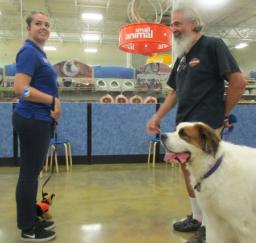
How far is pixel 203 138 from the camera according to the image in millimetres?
1940

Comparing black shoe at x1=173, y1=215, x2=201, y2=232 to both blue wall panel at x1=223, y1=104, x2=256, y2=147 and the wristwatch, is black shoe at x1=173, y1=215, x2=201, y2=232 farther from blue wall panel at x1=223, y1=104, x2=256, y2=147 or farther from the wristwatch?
blue wall panel at x1=223, y1=104, x2=256, y2=147

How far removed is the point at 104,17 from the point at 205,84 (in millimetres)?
13205

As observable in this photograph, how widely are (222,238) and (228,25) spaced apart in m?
15.4

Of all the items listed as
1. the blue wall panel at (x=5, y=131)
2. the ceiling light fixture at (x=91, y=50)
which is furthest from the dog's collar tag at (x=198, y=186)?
the ceiling light fixture at (x=91, y=50)

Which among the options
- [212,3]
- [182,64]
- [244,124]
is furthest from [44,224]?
[212,3]

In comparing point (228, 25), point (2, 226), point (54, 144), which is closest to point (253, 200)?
point (2, 226)

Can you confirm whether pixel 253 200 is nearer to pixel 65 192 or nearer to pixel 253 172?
pixel 253 172

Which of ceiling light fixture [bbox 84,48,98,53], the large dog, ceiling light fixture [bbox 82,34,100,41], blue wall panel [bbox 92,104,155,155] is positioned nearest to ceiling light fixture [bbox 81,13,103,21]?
ceiling light fixture [bbox 82,34,100,41]

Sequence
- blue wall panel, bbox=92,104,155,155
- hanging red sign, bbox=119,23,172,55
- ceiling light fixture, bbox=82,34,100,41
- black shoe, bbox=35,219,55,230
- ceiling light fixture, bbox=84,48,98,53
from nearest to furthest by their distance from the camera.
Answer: black shoe, bbox=35,219,55,230, hanging red sign, bbox=119,23,172,55, blue wall panel, bbox=92,104,155,155, ceiling light fixture, bbox=82,34,100,41, ceiling light fixture, bbox=84,48,98,53

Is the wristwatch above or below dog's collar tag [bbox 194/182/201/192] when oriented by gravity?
above

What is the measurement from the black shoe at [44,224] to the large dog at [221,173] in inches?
53.8

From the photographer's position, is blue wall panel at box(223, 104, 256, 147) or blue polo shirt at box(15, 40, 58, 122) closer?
blue polo shirt at box(15, 40, 58, 122)

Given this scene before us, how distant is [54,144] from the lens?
5.39 metres

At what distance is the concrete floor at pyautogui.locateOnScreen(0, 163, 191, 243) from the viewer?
9.32 feet
